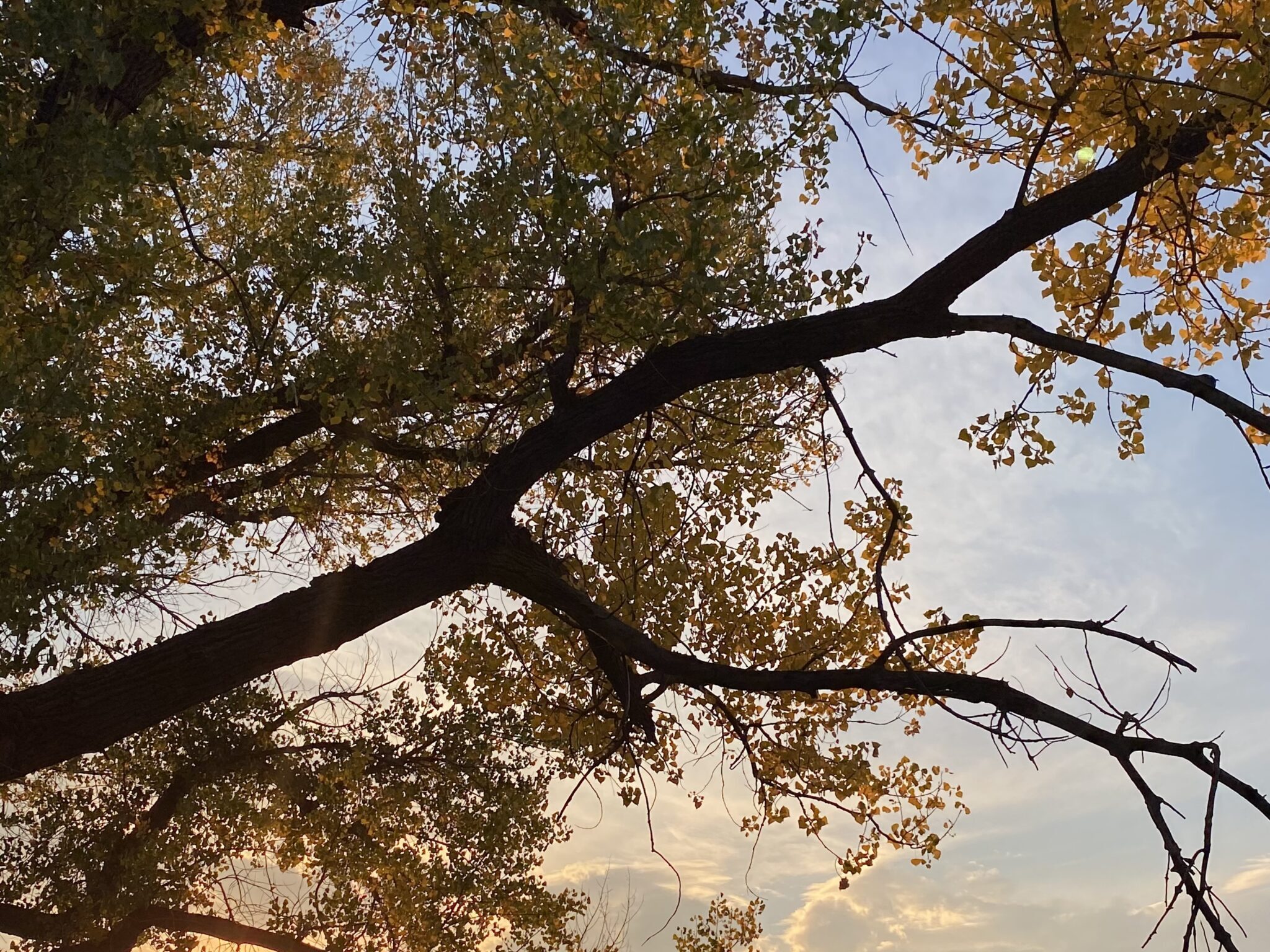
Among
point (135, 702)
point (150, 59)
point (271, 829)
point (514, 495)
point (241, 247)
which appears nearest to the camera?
point (135, 702)

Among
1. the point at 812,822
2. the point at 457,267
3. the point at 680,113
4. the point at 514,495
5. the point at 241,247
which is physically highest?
the point at 241,247

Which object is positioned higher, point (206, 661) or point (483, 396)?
point (483, 396)

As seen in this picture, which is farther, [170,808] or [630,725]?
[170,808]

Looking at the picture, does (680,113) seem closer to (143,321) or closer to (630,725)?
(630,725)

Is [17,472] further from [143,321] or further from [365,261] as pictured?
[143,321]

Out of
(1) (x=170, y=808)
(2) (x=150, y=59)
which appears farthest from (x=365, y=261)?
(1) (x=170, y=808)

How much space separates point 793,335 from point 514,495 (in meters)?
2.26

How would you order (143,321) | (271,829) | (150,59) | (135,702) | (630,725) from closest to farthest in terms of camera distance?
1. (135,702)
2. (150,59)
3. (630,725)
4. (143,321)
5. (271,829)

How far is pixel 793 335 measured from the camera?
606 centimetres

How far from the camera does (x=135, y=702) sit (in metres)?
6.04

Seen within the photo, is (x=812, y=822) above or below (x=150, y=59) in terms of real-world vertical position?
below

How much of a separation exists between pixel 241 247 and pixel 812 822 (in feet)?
25.2

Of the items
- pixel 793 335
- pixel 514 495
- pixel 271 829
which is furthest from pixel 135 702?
pixel 271 829

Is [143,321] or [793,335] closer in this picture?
[793,335]
